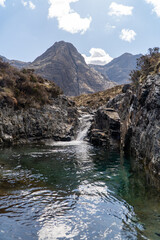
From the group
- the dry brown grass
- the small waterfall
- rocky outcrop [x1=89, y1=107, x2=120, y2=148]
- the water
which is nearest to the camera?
the water

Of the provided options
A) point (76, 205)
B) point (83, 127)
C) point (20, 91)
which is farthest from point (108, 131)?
point (76, 205)

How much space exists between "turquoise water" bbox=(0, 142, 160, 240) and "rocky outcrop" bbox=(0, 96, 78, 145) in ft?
46.1

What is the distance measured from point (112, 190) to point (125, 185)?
1.46 metres

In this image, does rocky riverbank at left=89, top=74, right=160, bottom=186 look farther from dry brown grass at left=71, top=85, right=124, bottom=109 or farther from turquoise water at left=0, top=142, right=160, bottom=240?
dry brown grass at left=71, top=85, right=124, bottom=109

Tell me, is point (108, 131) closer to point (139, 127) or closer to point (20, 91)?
point (139, 127)

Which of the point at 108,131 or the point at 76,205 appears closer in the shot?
the point at 76,205

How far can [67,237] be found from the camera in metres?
6.55

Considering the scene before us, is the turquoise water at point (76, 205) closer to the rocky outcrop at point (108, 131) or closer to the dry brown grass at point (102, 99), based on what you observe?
the rocky outcrop at point (108, 131)

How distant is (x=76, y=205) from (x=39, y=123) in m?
26.0

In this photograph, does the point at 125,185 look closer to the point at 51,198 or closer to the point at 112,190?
the point at 112,190

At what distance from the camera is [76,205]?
9.04 meters

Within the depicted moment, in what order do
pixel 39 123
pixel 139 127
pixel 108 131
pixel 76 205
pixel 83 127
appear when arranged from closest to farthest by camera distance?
pixel 76 205, pixel 139 127, pixel 108 131, pixel 39 123, pixel 83 127

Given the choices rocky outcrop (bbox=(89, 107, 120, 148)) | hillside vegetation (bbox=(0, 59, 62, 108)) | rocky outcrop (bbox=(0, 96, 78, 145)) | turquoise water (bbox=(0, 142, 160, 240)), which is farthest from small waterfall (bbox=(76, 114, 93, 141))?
turquoise water (bbox=(0, 142, 160, 240))

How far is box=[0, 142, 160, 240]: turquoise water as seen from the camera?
6812mm
